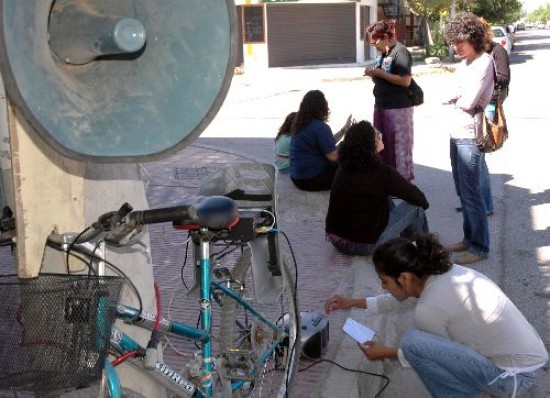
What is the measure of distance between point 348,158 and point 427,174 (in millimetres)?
4182

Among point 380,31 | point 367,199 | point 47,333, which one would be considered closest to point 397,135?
point 380,31

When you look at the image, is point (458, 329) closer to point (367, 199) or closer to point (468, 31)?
point (367, 199)

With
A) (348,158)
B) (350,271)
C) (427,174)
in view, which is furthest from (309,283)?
(427,174)

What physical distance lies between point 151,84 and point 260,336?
174 centimetres

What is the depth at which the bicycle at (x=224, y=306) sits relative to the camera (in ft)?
8.15

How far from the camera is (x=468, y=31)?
5.98 metres

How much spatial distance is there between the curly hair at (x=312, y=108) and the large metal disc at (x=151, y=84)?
4.68 m

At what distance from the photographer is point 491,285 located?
3.68 meters

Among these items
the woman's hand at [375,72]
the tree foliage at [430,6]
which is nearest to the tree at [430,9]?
the tree foliage at [430,6]

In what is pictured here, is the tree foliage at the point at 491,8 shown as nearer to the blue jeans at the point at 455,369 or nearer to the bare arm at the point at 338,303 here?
the bare arm at the point at 338,303

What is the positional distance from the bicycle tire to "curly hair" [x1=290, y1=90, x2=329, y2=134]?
3.34m

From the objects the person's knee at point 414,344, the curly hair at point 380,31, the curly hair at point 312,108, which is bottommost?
the person's knee at point 414,344

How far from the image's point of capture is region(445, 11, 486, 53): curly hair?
19.6 feet

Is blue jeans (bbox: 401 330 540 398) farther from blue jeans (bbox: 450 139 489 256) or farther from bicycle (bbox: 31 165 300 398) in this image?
blue jeans (bbox: 450 139 489 256)
